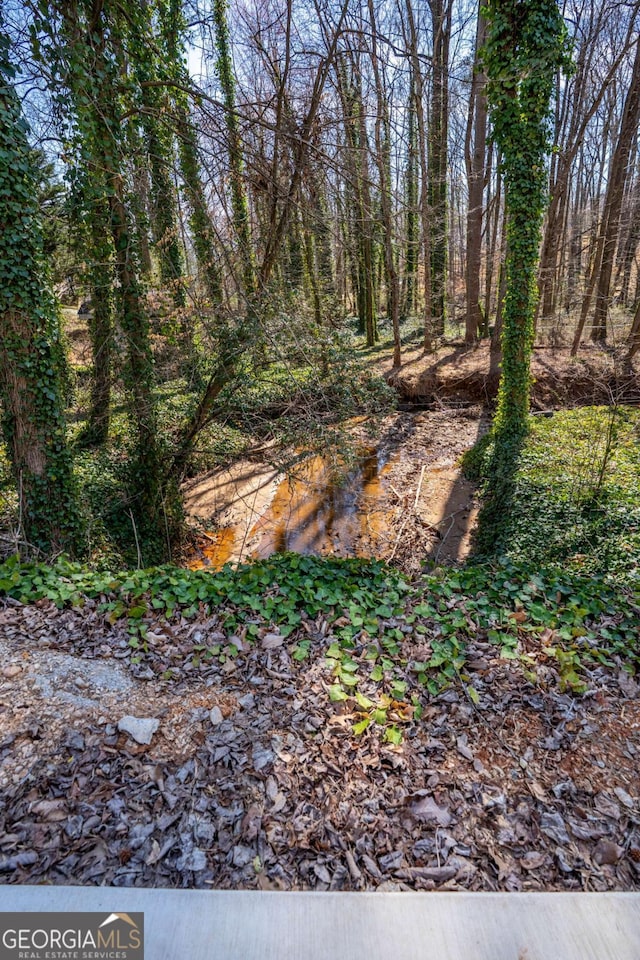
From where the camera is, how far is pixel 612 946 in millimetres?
1865

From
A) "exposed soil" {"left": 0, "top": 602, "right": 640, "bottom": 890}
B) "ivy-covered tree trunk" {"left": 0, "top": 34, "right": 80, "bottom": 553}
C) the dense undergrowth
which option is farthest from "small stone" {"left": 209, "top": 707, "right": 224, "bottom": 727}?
"ivy-covered tree trunk" {"left": 0, "top": 34, "right": 80, "bottom": 553}

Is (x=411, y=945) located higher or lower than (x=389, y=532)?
higher

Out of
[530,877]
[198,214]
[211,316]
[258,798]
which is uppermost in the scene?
[198,214]

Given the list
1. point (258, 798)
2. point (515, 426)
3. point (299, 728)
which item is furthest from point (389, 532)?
point (258, 798)

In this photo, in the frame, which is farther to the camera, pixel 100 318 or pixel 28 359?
pixel 100 318

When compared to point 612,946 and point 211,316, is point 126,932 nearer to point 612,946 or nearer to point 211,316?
point 612,946

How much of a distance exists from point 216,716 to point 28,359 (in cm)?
415

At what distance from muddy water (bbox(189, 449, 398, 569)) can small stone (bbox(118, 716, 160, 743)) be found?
14.0 ft

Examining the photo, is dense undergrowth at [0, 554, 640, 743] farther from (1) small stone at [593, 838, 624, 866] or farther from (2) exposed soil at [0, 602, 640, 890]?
(1) small stone at [593, 838, 624, 866]

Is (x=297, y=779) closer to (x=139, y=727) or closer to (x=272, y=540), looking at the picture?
(x=139, y=727)

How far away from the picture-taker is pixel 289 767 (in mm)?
2684

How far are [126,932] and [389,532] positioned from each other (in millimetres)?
6376

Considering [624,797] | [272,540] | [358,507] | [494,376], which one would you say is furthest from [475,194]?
[624,797]

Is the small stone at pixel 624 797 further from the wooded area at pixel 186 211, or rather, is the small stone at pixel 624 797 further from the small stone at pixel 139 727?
the wooded area at pixel 186 211
